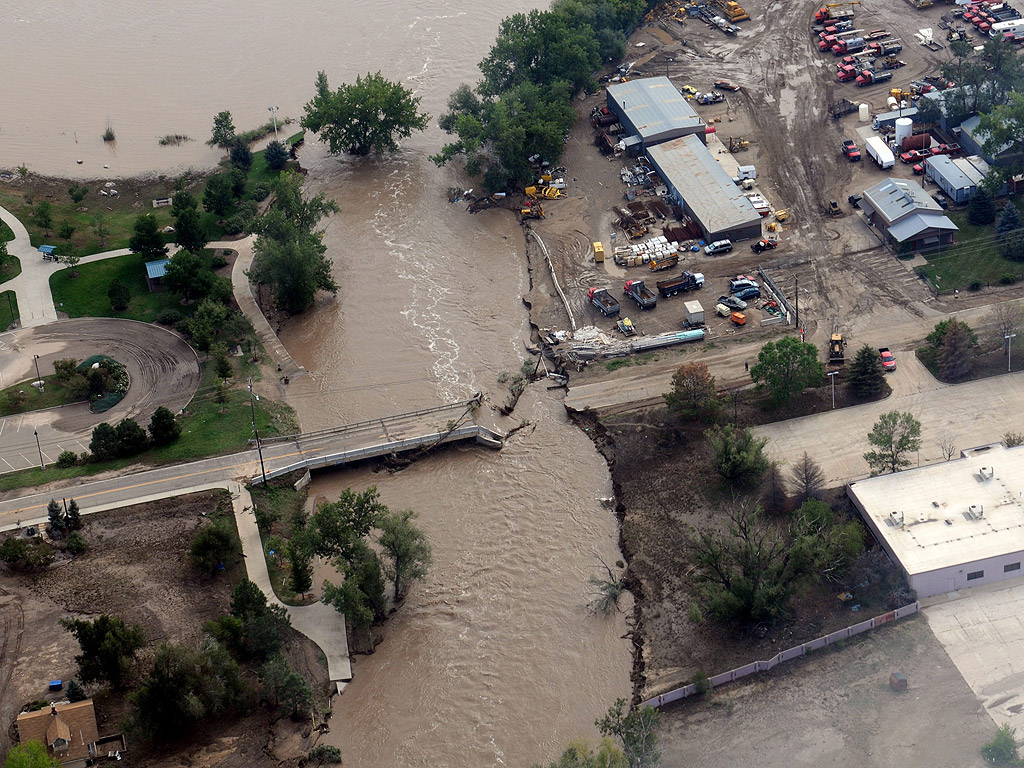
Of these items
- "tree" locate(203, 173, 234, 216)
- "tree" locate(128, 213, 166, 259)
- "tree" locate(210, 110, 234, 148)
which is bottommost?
"tree" locate(128, 213, 166, 259)

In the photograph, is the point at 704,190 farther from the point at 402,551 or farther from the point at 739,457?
the point at 402,551

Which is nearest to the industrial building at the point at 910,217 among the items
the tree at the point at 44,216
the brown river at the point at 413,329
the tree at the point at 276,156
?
the brown river at the point at 413,329

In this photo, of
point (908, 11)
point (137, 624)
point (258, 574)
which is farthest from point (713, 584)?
point (908, 11)

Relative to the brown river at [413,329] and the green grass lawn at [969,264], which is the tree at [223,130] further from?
the green grass lawn at [969,264]

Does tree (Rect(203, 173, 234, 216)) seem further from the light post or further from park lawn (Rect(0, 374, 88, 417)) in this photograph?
park lawn (Rect(0, 374, 88, 417))

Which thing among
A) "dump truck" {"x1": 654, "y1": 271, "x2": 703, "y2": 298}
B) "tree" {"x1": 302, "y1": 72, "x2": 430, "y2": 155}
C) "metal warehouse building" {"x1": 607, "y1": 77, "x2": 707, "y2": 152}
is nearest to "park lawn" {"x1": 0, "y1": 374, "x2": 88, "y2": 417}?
"tree" {"x1": 302, "y1": 72, "x2": 430, "y2": 155}

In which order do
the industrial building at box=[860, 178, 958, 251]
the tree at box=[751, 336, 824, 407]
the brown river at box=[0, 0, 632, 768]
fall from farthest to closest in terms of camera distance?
the industrial building at box=[860, 178, 958, 251] < the tree at box=[751, 336, 824, 407] < the brown river at box=[0, 0, 632, 768]
